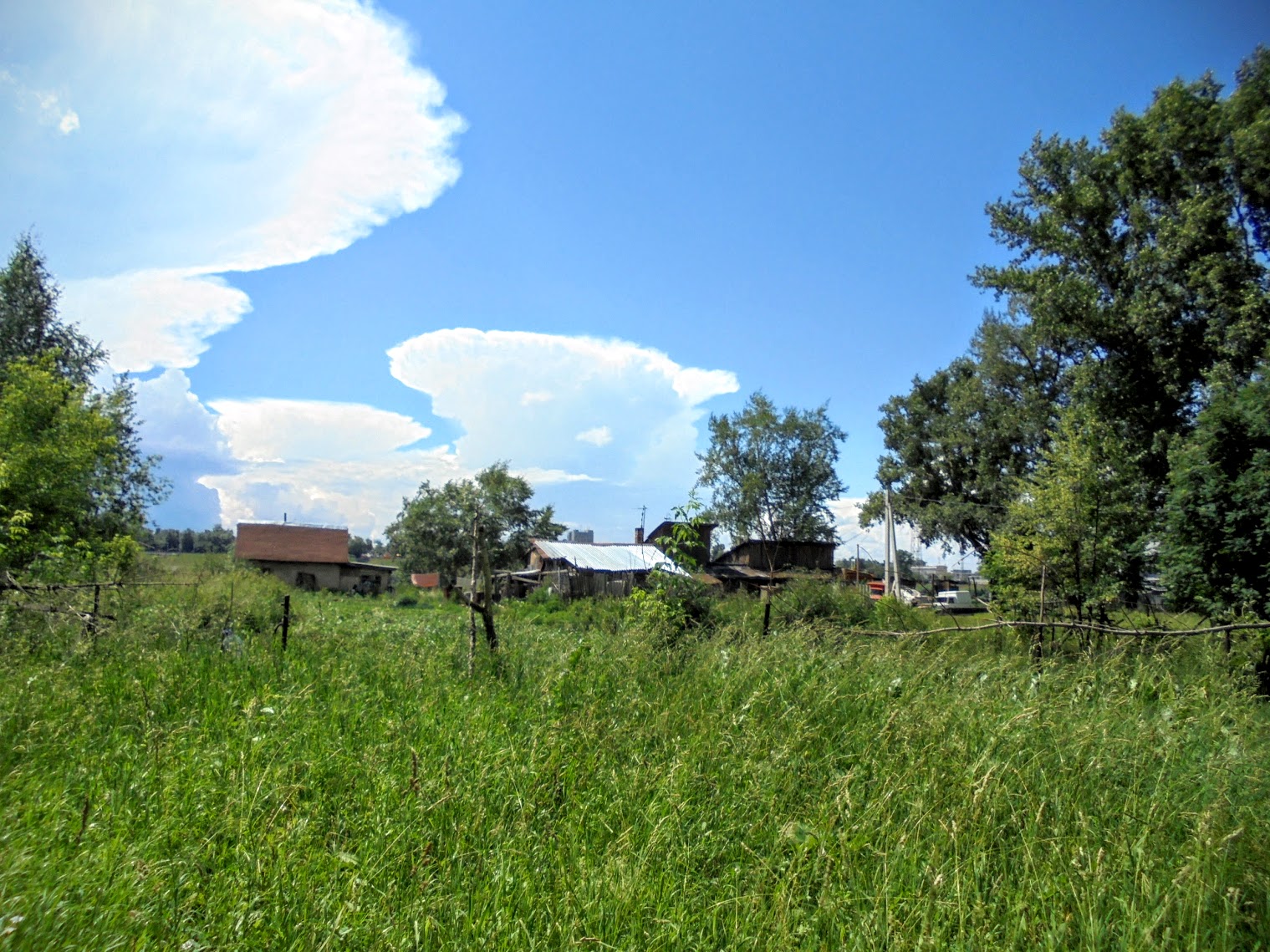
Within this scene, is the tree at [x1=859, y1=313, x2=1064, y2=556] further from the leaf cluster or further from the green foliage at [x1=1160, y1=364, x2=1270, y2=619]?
the green foliage at [x1=1160, y1=364, x2=1270, y2=619]

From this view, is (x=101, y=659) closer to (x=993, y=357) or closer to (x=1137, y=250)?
(x=1137, y=250)

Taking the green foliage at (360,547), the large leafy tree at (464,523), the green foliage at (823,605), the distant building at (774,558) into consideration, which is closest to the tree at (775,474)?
the distant building at (774,558)

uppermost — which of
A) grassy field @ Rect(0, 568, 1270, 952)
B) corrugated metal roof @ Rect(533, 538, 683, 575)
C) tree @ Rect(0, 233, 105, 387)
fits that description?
tree @ Rect(0, 233, 105, 387)

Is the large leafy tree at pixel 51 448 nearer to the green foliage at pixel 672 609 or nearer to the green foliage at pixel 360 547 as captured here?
A: the green foliage at pixel 672 609

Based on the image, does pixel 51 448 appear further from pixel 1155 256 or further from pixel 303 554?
pixel 303 554

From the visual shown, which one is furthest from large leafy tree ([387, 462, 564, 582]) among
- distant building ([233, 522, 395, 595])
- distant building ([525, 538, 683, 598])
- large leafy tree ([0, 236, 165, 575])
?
large leafy tree ([0, 236, 165, 575])

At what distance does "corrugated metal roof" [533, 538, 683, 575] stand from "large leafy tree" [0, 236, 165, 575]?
56.8 ft

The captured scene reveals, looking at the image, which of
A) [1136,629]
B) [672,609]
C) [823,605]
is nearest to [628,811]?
[1136,629]

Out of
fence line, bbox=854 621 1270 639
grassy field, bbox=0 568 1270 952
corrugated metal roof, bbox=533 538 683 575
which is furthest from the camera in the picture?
corrugated metal roof, bbox=533 538 683 575

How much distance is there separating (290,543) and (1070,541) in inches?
1916

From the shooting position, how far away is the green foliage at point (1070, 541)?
14125 mm

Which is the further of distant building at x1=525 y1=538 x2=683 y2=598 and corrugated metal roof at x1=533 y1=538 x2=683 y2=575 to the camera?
corrugated metal roof at x1=533 y1=538 x2=683 y2=575

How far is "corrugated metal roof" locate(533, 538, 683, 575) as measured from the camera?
32.4 metres

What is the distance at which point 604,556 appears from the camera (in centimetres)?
3516
